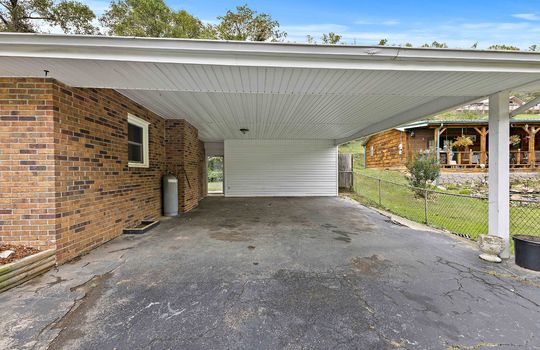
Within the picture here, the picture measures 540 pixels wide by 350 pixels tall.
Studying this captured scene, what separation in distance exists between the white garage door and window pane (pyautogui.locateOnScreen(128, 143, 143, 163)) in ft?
18.0

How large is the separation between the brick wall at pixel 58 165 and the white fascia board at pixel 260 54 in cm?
85

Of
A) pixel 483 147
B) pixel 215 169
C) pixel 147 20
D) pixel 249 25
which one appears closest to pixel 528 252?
pixel 483 147

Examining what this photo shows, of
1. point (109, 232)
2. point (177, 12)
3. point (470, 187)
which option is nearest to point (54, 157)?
point (109, 232)

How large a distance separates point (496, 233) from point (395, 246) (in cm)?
142

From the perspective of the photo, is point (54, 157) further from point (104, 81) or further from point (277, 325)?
point (277, 325)

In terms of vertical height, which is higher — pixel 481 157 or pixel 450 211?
pixel 481 157

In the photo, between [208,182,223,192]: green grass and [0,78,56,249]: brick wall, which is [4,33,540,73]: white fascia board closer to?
[0,78,56,249]: brick wall

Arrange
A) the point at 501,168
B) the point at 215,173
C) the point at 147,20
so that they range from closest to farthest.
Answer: the point at 501,168 → the point at 147,20 → the point at 215,173

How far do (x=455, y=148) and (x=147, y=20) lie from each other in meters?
21.7

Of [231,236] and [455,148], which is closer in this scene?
[231,236]

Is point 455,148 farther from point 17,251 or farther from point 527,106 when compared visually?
point 17,251

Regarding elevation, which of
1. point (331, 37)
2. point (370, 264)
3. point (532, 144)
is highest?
point (331, 37)

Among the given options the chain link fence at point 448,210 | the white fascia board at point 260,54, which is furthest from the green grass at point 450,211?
the white fascia board at point 260,54

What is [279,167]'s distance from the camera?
1089 cm
